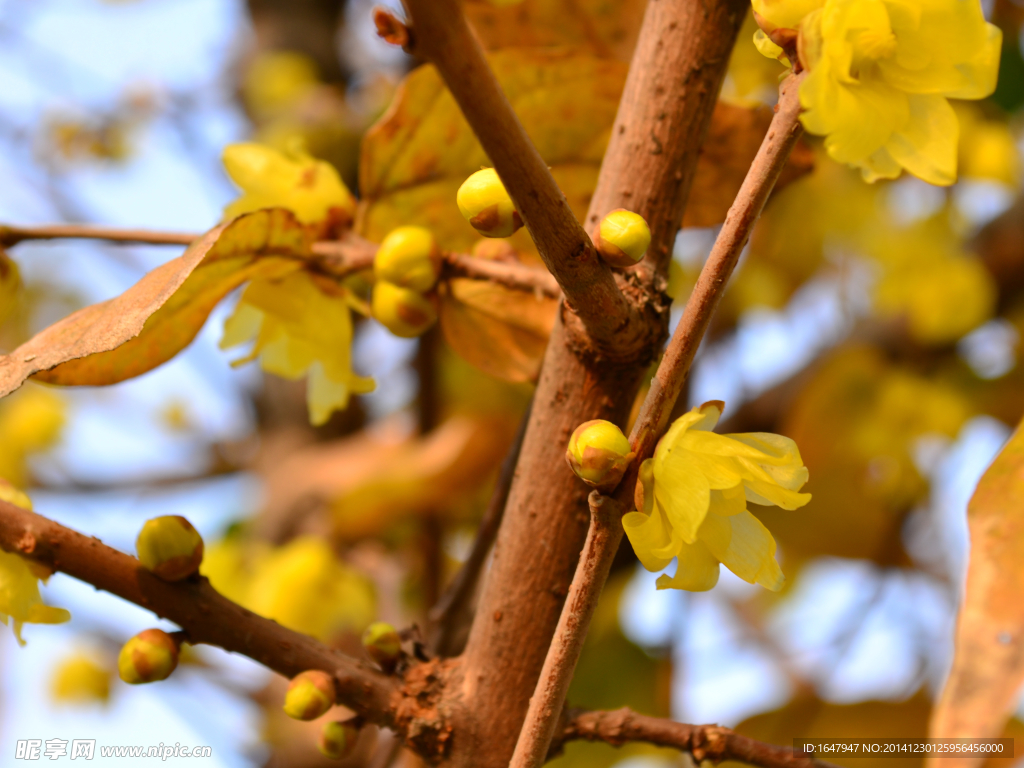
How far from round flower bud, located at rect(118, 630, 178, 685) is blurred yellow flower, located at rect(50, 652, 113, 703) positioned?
1.20 meters

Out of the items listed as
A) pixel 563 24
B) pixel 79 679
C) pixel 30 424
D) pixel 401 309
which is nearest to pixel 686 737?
pixel 401 309

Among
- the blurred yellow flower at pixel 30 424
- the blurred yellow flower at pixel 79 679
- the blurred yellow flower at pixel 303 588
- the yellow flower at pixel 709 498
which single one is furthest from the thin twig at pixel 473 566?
the blurred yellow flower at pixel 30 424

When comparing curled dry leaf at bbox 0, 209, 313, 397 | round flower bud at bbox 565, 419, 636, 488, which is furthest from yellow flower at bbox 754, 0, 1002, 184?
curled dry leaf at bbox 0, 209, 313, 397

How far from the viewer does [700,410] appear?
301mm

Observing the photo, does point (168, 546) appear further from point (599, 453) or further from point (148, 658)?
point (599, 453)

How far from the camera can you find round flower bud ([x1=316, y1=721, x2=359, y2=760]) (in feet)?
1.30

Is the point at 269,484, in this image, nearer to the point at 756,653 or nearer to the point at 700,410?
the point at 756,653

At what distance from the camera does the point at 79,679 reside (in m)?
1.47

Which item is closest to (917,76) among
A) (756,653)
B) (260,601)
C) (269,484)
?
(260,601)

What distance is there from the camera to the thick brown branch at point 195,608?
1.16ft

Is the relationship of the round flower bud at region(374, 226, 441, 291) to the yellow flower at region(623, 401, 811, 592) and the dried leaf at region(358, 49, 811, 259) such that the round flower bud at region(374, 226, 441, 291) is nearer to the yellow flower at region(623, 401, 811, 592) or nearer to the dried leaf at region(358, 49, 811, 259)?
the dried leaf at region(358, 49, 811, 259)

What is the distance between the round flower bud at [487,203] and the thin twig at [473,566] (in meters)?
0.14

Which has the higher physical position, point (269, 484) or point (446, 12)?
point (269, 484)

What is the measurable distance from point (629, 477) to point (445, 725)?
0.55 ft
